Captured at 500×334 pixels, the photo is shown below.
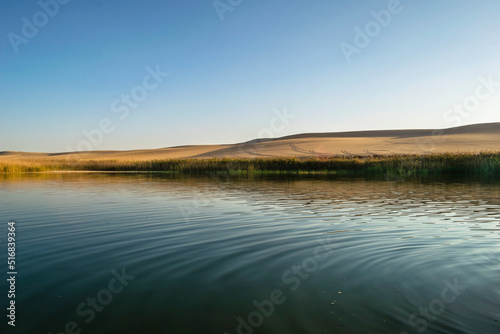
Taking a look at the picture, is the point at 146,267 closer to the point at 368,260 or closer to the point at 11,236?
the point at 368,260

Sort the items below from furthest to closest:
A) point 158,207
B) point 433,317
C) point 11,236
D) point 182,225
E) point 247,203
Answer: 1. point 247,203
2. point 158,207
3. point 182,225
4. point 11,236
5. point 433,317

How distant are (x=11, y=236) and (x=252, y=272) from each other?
5338 millimetres

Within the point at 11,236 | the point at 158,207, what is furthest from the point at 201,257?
the point at 158,207

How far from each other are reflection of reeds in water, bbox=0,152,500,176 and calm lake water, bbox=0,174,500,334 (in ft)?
73.9

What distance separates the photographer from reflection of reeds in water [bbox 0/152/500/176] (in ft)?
102

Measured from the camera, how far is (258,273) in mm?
5508

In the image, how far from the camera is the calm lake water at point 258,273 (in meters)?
3.97

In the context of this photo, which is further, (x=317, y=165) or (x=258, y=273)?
(x=317, y=165)

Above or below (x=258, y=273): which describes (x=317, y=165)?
below

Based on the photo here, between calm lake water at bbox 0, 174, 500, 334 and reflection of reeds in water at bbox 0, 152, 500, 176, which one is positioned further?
reflection of reeds in water at bbox 0, 152, 500, 176

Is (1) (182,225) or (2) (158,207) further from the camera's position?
(2) (158,207)

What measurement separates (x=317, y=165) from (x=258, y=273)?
31305 millimetres

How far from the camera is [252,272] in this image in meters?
5.55

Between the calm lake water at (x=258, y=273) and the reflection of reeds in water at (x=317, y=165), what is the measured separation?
73.9 feet
